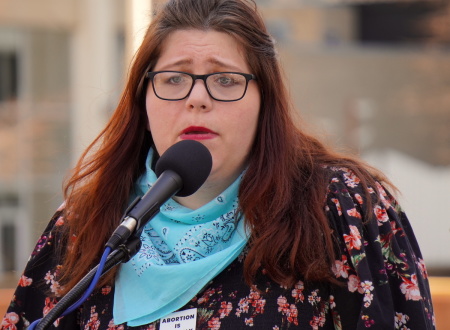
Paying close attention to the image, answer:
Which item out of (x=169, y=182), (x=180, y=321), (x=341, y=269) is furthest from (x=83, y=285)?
(x=341, y=269)

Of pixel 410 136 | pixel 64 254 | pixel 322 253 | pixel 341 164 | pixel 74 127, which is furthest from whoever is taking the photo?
pixel 410 136

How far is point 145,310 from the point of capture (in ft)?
8.57

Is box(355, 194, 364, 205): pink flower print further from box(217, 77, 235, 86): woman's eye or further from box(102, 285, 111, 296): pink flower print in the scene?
box(102, 285, 111, 296): pink flower print

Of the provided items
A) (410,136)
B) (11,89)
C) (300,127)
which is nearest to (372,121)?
(410,136)

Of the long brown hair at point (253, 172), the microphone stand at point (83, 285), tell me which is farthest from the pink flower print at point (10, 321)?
the microphone stand at point (83, 285)

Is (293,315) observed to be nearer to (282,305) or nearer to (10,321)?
(282,305)

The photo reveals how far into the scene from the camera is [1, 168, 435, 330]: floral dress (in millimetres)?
2465

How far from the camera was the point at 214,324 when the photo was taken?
2523 millimetres

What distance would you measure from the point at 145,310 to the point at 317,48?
1650 centimetres

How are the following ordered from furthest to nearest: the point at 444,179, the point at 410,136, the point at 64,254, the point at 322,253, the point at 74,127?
the point at 410,136
the point at 74,127
the point at 444,179
the point at 64,254
the point at 322,253

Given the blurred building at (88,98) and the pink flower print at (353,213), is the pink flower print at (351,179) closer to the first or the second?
the pink flower print at (353,213)

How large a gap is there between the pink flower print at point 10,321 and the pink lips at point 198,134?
34.7 inches

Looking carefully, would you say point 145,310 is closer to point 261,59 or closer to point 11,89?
point 261,59

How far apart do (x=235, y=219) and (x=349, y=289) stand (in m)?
0.41
